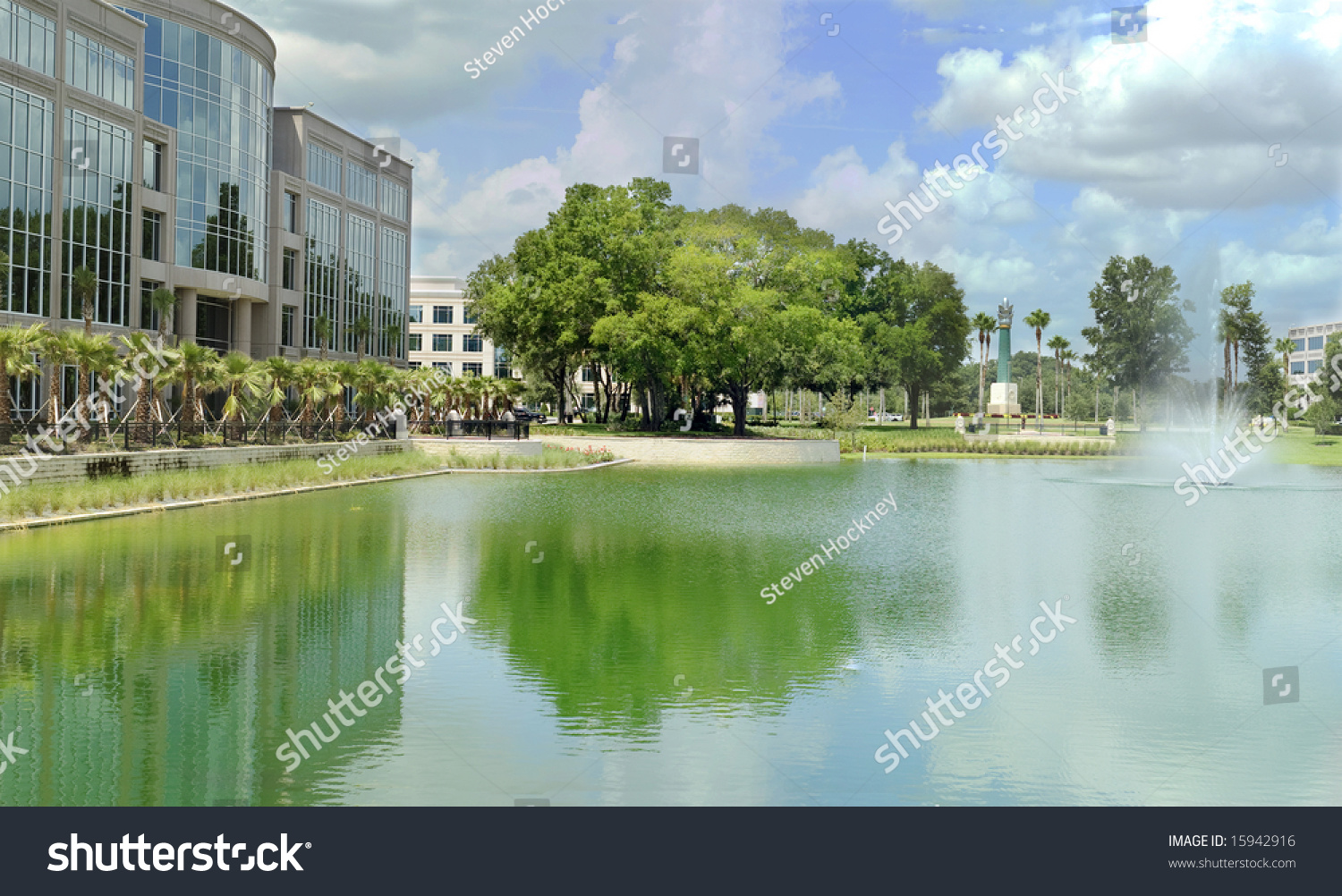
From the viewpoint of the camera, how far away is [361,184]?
86.1 metres

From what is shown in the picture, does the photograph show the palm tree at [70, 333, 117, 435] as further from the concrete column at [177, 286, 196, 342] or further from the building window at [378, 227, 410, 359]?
the building window at [378, 227, 410, 359]

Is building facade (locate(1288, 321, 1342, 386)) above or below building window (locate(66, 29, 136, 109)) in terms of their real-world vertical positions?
below

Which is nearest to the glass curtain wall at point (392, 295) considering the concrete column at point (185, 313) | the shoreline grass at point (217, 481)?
the concrete column at point (185, 313)

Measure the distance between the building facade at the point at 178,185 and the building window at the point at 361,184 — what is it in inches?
5.4

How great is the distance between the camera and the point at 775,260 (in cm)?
6588

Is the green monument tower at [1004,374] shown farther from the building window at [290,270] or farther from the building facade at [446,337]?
the building window at [290,270]

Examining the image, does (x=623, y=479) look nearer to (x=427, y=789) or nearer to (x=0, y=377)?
(x=0, y=377)

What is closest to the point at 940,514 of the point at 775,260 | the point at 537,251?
the point at 775,260

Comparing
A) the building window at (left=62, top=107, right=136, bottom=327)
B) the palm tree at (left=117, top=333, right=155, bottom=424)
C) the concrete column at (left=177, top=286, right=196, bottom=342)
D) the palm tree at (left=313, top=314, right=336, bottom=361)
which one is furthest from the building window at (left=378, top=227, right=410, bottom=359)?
the palm tree at (left=117, top=333, right=155, bottom=424)

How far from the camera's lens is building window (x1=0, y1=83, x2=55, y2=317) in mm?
47812

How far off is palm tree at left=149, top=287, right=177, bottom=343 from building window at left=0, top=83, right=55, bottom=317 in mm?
7030
